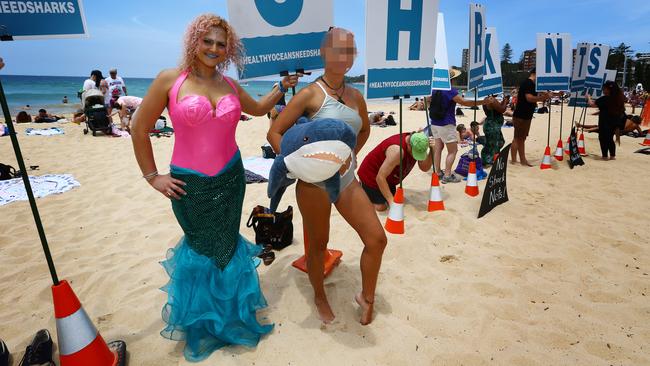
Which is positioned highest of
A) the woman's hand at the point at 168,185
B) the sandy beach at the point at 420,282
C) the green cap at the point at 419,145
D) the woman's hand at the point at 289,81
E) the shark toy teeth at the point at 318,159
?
the woman's hand at the point at 289,81

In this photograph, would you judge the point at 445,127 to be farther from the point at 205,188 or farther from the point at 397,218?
the point at 205,188

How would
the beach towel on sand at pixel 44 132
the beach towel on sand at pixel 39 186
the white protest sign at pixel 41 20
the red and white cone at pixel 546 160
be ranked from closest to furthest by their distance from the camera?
the white protest sign at pixel 41 20 → the beach towel on sand at pixel 39 186 → the red and white cone at pixel 546 160 → the beach towel on sand at pixel 44 132

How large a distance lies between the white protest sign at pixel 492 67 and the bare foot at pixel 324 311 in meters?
4.96

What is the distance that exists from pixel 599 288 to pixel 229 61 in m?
3.41

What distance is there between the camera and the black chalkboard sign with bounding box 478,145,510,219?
4.36 metres

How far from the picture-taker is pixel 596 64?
765cm

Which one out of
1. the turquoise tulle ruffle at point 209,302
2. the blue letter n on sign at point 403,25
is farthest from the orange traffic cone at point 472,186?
the turquoise tulle ruffle at point 209,302

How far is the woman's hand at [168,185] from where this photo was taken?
6.55 ft

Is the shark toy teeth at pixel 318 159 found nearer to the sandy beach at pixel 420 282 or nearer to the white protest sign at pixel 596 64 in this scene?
the sandy beach at pixel 420 282

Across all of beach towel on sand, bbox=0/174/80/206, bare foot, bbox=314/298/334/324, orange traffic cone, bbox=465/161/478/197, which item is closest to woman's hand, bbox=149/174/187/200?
bare foot, bbox=314/298/334/324

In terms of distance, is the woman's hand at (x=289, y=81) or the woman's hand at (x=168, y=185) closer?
the woman's hand at (x=168, y=185)

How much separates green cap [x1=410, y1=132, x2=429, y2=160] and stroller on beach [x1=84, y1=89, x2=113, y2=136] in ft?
33.7

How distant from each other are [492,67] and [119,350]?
260 inches

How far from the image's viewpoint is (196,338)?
7.23 ft
